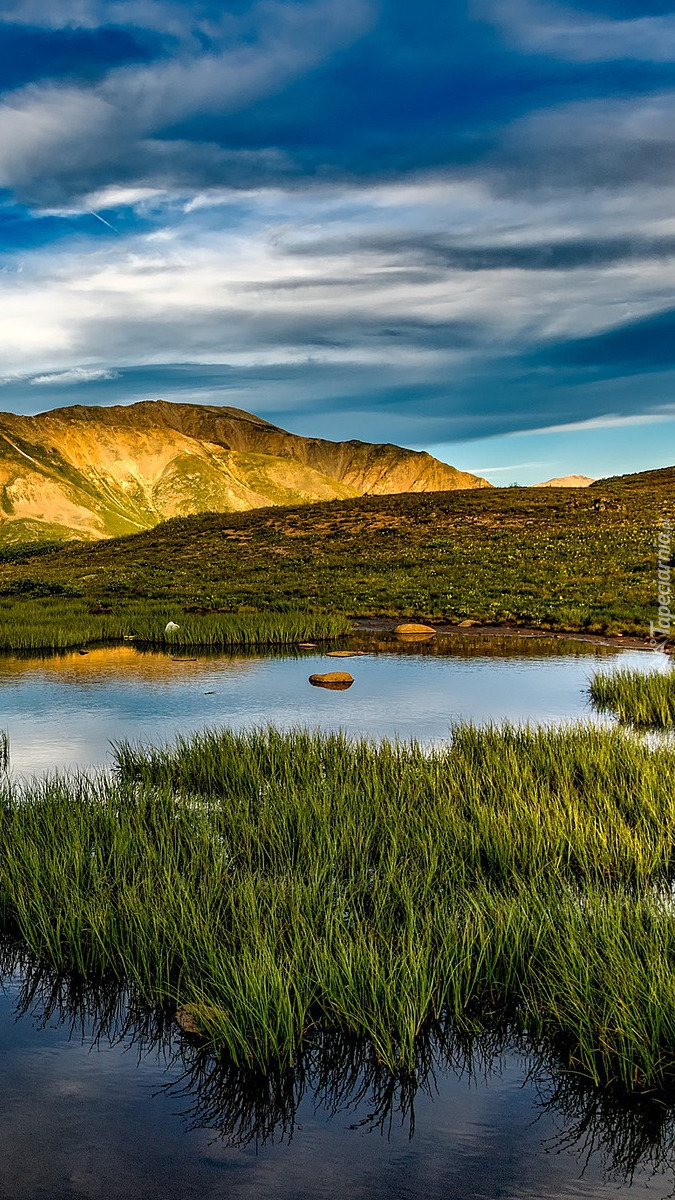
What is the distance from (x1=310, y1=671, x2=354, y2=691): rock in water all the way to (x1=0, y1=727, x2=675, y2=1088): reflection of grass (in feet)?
29.4

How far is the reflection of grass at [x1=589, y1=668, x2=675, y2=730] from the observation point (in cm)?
1752

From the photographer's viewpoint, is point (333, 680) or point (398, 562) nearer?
point (333, 680)

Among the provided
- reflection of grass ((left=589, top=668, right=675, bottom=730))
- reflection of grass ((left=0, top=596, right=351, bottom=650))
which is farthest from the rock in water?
reflection of grass ((left=0, top=596, right=351, bottom=650))

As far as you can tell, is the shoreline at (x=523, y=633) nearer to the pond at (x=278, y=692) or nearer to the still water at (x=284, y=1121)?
the pond at (x=278, y=692)

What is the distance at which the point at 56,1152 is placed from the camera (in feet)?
16.6

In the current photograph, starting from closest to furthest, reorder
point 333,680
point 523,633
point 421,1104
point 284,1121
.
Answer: point 284,1121 < point 421,1104 < point 333,680 < point 523,633

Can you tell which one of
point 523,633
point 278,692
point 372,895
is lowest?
point 372,895

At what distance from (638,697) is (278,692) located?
8018 millimetres

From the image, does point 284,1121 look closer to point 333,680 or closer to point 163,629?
point 333,680

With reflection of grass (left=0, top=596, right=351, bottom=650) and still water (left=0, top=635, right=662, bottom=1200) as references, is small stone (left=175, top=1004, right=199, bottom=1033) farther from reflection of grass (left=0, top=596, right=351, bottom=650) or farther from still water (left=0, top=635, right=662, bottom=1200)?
reflection of grass (left=0, top=596, right=351, bottom=650)

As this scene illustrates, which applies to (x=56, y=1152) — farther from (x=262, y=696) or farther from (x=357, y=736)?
(x=262, y=696)

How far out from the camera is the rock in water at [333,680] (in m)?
21.7

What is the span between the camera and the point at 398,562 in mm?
56781

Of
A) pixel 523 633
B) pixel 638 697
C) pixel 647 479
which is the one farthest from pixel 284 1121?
pixel 647 479
